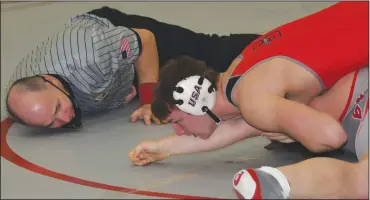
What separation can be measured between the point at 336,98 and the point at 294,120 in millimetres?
262

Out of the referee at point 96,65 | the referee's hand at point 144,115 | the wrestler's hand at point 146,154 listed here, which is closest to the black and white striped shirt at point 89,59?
the referee at point 96,65

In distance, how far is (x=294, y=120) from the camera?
1.62m

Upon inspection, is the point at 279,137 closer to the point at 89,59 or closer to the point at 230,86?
the point at 230,86

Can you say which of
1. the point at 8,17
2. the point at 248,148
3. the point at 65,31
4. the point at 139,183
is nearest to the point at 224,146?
the point at 248,148

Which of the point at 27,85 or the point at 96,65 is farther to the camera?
the point at 96,65

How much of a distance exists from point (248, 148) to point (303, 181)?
0.60 meters

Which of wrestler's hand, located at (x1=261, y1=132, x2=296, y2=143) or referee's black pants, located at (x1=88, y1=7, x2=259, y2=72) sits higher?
referee's black pants, located at (x1=88, y1=7, x2=259, y2=72)

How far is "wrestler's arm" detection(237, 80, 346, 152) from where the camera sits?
1.60 m

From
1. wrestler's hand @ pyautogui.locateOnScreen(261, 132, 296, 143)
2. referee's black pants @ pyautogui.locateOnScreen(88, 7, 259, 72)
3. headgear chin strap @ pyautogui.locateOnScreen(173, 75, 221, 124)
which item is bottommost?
wrestler's hand @ pyautogui.locateOnScreen(261, 132, 296, 143)

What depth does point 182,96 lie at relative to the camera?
1818 mm

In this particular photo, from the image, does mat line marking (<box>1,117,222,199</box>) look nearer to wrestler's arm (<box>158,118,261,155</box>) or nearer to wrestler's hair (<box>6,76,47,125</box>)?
wrestler's hair (<box>6,76,47,125</box>)

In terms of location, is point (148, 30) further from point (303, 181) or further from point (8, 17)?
point (8, 17)

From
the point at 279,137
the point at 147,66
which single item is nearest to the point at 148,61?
the point at 147,66

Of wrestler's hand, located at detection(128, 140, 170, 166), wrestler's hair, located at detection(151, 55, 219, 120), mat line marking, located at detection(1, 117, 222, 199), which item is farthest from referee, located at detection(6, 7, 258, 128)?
wrestler's hair, located at detection(151, 55, 219, 120)
